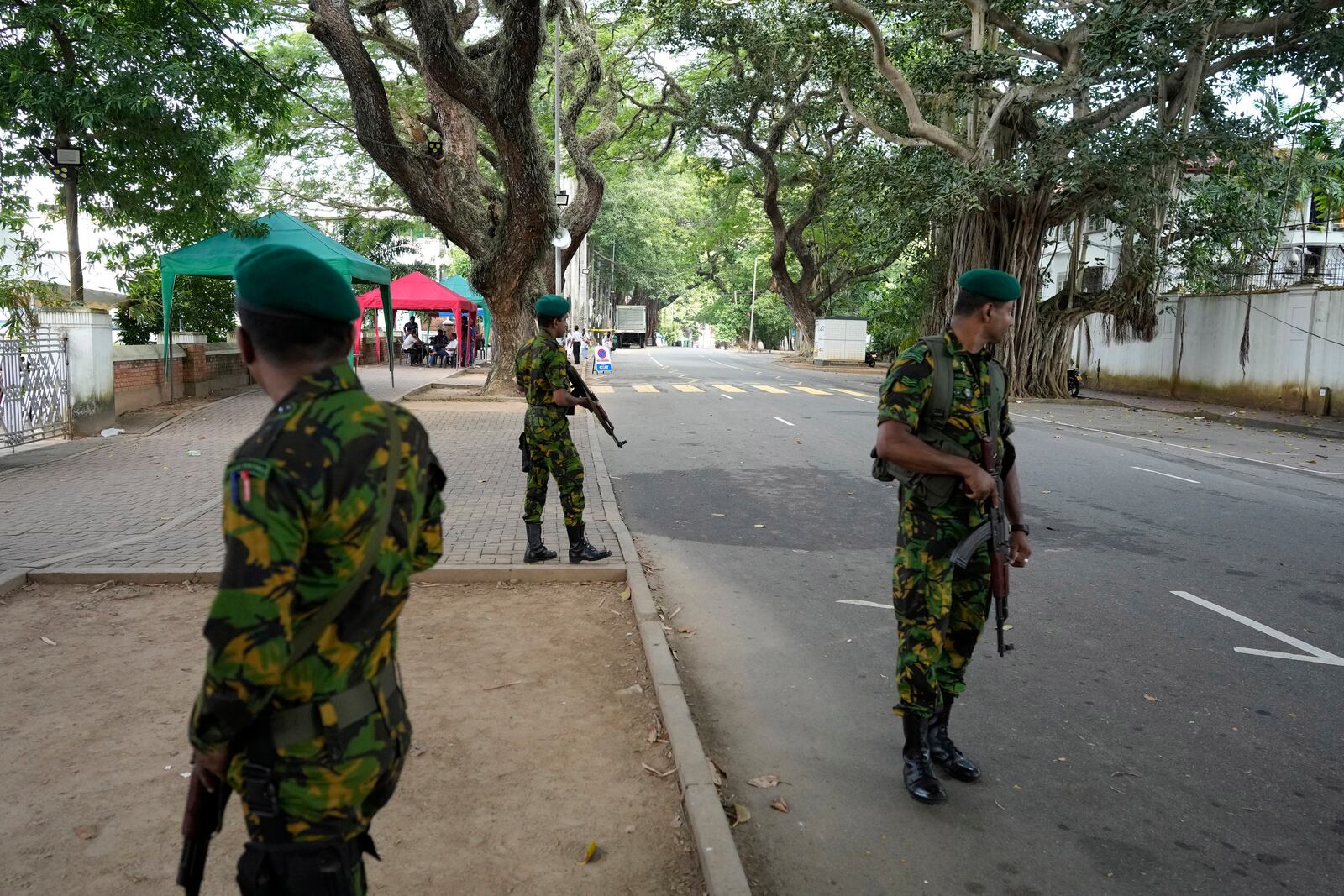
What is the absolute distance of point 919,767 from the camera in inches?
138

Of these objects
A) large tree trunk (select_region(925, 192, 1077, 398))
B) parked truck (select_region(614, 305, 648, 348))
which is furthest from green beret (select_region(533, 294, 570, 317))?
parked truck (select_region(614, 305, 648, 348))

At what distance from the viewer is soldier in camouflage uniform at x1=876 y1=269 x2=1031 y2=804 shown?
329 centimetres

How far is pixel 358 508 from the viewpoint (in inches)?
69.2

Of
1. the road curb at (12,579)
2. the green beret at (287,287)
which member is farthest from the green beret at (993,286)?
the road curb at (12,579)

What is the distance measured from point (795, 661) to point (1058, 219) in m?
20.1

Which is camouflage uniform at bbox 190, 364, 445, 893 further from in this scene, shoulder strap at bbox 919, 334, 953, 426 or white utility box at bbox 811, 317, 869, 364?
white utility box at bbox 811, 317, 869, 364

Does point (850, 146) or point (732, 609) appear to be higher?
point (850, 146)

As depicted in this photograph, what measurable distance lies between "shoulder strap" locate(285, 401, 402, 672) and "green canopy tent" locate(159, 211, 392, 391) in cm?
1264

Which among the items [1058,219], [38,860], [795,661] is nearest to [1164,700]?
[795,661]

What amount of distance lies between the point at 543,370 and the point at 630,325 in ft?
197

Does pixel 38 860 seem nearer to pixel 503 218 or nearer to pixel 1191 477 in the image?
pixel 1191 477

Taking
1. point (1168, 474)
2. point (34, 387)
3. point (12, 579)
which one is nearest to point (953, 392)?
point (12, 579)

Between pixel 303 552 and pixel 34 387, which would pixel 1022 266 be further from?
pixel 303 552

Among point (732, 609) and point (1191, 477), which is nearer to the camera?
point (732, 609)
